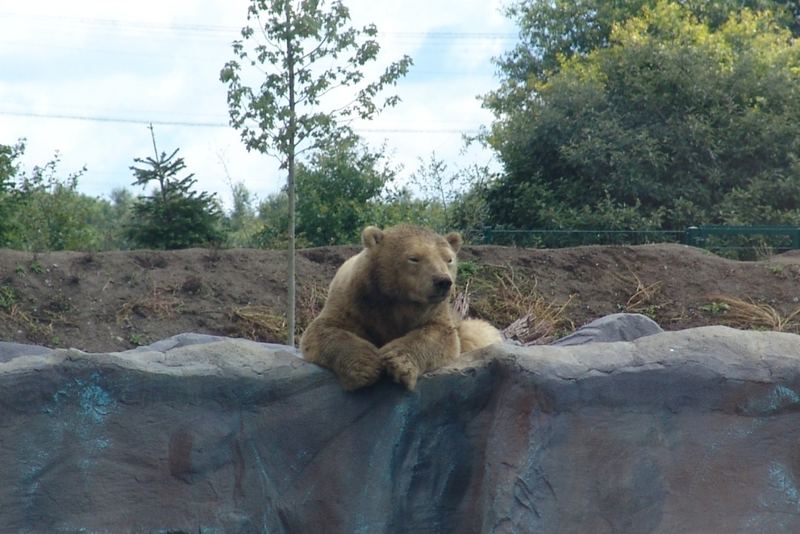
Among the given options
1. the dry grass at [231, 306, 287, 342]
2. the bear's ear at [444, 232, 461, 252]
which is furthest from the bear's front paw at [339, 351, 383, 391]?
the dry grass at [231, 306, 287, 342]

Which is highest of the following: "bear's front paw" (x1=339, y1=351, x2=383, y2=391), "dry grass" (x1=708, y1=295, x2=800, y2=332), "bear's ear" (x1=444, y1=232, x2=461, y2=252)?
"bear's ear" (x1=444, y1=232, x2=461, y2=252)

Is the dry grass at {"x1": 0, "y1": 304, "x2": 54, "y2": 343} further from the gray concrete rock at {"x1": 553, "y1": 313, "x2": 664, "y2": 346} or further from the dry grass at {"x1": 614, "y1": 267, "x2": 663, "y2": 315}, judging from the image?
the dry grass at {"x1": 614, "y1": 267, "x2": 663, "y2": 315}

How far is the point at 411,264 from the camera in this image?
645 centimetres

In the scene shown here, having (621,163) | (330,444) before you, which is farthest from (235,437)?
(621,163)

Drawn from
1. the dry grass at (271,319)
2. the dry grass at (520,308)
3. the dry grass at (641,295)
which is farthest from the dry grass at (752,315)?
the dry grass at (271,319)

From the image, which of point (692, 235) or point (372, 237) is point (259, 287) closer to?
point (692, 235)

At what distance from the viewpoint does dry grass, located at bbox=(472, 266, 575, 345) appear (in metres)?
13.0

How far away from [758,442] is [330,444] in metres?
2.33

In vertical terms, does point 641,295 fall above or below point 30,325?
above

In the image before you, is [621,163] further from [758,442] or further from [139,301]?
[758,442]

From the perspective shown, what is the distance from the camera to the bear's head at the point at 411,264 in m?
6.24

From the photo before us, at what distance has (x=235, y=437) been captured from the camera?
6117 mm

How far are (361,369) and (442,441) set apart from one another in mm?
620

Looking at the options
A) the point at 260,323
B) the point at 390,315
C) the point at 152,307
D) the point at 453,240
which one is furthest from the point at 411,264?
the point at 152,307
